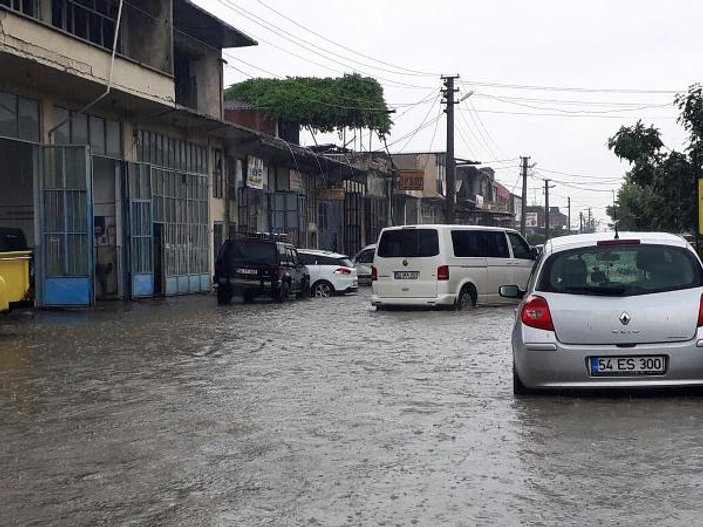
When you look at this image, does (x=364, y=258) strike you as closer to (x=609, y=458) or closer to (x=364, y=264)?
(x=364, y=264)

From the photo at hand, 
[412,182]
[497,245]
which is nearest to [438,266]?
[497,245]

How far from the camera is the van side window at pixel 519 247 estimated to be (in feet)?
75.2

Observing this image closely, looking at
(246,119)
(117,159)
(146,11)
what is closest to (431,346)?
(117,159)

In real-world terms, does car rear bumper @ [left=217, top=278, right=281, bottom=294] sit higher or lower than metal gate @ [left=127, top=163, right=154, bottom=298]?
lower

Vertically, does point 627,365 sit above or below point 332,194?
below

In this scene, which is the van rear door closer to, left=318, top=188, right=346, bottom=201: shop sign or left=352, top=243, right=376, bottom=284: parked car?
left=352, top=243, right=376, bottom=284: parked car

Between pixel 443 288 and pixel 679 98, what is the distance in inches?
304

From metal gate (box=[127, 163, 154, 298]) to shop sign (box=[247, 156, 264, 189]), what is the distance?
8111 millimetres

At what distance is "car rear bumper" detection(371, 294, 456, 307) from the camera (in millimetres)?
20953

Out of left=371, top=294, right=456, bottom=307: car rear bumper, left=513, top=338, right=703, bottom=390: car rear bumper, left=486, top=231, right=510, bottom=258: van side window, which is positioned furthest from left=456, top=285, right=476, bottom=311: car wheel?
left=513, top=338, right=703, bottom=390: car rear bumper

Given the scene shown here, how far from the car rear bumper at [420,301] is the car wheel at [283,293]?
157 inches

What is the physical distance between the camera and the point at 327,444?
23.2 ft

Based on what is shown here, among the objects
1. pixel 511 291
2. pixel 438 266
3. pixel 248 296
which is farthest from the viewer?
pixel 248 296

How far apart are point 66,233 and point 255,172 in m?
14.1
